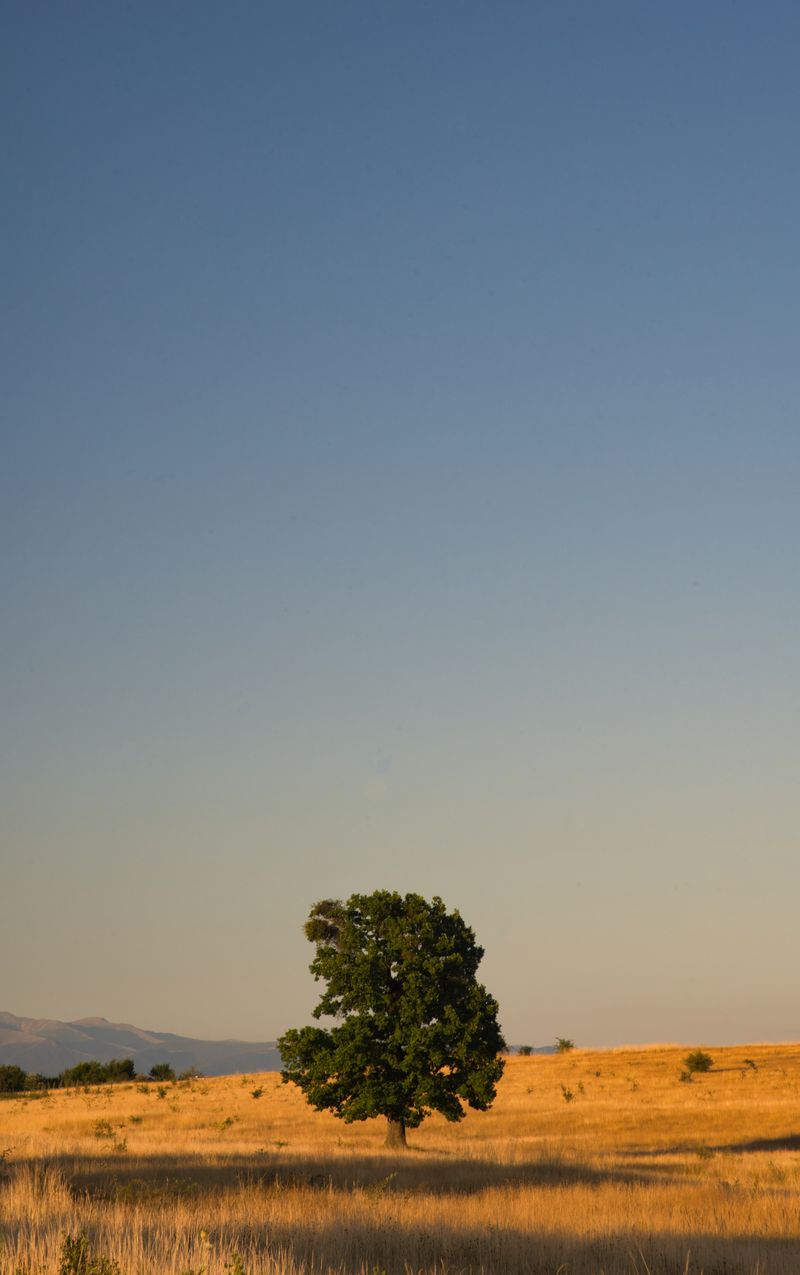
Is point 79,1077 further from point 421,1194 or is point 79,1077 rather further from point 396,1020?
point 421,1194

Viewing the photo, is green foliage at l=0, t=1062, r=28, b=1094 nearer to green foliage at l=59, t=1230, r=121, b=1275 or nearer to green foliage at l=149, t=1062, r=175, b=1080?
green foliage at l=149, t=1062, r=175, b=1080

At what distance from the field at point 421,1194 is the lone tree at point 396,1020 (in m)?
1.78

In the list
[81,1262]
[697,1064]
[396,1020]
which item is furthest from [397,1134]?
[697,1064]

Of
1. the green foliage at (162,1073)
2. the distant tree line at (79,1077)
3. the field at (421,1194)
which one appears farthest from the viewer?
the green foliage at (162,1073)

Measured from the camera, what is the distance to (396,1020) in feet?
122

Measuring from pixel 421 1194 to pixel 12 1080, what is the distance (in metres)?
87.9

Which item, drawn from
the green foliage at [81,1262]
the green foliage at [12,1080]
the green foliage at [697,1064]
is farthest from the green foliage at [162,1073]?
the green foliage at [81,1262]

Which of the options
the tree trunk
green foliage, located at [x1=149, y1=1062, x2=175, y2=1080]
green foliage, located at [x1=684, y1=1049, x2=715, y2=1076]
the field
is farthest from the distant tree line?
the tree trunk

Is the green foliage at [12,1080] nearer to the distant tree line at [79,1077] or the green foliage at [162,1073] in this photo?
the distant tree line at [79,1077]

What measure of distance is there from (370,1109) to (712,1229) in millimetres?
20546

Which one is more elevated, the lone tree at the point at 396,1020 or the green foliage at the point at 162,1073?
the lone tree at the point at 396,1020

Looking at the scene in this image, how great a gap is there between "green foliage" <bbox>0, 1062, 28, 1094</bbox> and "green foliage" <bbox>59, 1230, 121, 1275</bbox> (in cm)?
9552

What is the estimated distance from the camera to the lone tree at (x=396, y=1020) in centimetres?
3634

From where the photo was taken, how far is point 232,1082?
282ft
